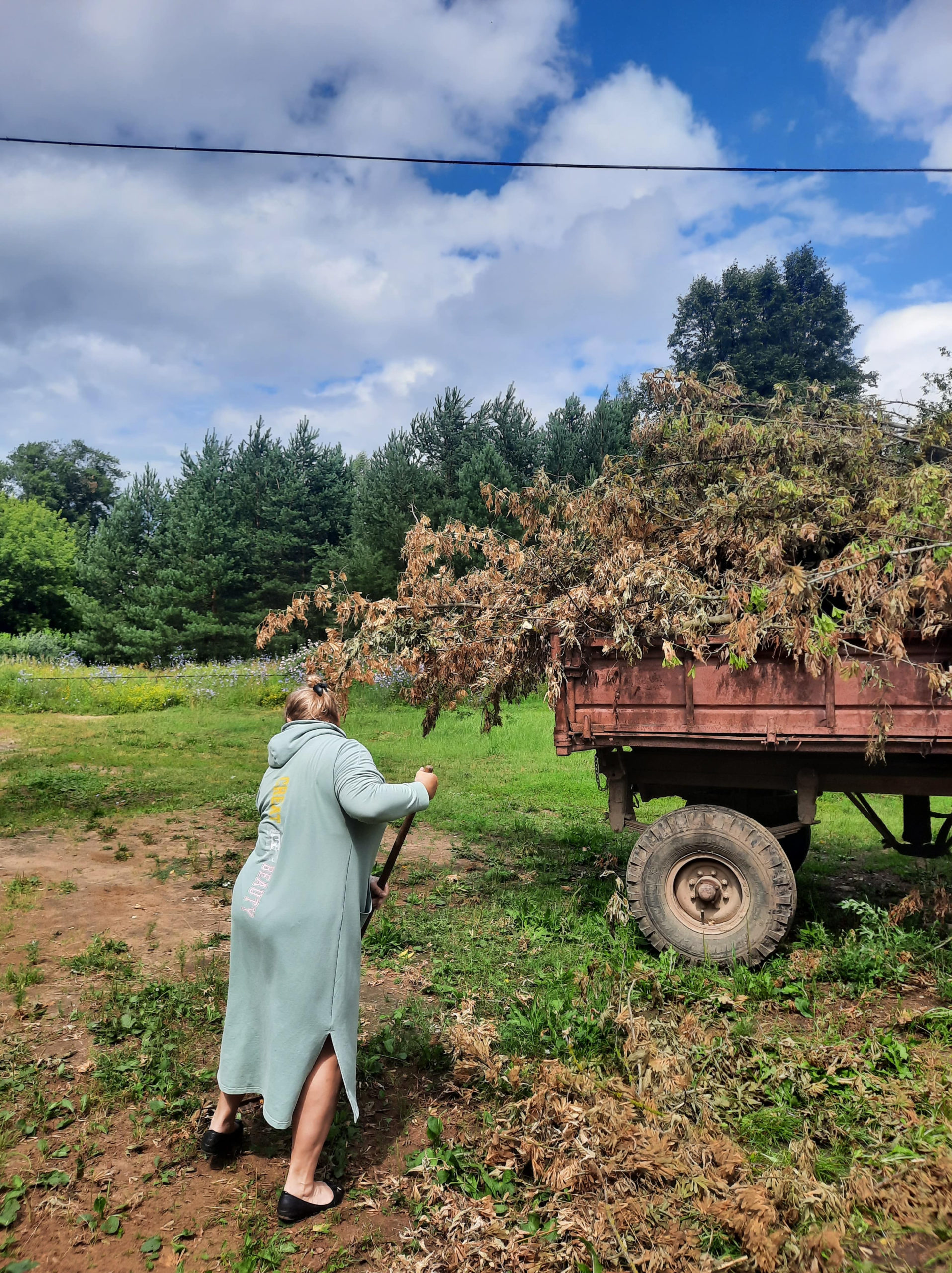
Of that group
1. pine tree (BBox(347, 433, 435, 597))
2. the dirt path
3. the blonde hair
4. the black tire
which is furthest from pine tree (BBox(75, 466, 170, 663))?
the blonde hair

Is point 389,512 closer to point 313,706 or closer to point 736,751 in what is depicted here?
point 736,751

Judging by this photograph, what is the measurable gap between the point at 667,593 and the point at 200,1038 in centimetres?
358

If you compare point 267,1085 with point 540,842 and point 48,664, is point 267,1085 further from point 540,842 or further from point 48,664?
point 48,664

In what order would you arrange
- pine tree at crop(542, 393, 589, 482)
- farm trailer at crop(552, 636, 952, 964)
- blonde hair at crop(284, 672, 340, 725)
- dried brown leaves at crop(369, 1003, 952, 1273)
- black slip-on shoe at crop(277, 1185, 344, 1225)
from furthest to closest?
pine tree at crop(542, 393, 589, 482), farm trailer at crop(552, 636, 952, 964), blonde hair at crop(284, 672, 340, 725), black slip-on shoe at crop(277, 1185, 344, 1225), dried brown leaves at crop(369, 1003, 952, 1273)

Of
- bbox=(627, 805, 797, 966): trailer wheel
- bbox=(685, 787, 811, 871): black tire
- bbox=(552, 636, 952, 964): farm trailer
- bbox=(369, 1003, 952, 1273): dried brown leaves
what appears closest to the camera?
bbox=(369, 1003, 952, 1273): dried brown leaves

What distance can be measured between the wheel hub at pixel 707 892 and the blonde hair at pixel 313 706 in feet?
8.93

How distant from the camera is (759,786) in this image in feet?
16.5

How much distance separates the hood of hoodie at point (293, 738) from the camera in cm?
315

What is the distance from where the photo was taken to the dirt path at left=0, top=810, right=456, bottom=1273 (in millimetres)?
2805

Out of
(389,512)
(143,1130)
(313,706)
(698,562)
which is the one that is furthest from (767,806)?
(389,512)

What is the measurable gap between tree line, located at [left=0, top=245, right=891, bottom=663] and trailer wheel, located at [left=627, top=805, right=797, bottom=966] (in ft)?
55.6

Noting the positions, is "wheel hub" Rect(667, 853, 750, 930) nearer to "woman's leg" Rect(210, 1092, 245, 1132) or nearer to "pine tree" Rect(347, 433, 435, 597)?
"woman's leg" Rect(210, 1092, 245, 1132)

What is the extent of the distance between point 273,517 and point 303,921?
96.2 ft

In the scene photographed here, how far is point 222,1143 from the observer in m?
3.19
